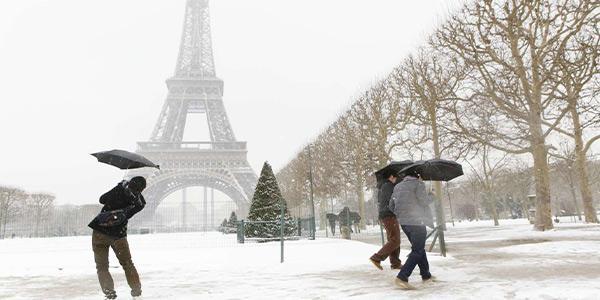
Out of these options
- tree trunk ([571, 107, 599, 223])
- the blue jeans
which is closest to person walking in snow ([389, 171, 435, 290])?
the blue jeans

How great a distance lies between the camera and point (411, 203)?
5.99 meters

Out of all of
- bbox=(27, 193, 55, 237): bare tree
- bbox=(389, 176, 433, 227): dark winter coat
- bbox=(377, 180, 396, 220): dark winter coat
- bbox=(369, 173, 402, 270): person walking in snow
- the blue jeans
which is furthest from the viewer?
bbox=(27, 193, 55, 237): bare tree

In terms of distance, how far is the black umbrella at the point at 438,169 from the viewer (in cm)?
661

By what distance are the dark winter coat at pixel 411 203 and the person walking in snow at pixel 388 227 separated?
97 cm

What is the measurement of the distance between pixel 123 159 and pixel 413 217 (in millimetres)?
4050

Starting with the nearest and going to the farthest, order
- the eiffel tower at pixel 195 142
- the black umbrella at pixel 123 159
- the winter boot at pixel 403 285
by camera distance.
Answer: the winter boot at pixel 403 285, the black umbrella at pixel 123 159, the eiffel tower at pixel 195 142

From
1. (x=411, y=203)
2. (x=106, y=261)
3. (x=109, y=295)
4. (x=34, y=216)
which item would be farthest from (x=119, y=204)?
(x=34, y=216)

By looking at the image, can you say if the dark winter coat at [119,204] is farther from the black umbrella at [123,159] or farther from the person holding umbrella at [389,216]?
the person holding umbrella at [389,216]

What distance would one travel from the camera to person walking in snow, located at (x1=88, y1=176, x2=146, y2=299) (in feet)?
18.0

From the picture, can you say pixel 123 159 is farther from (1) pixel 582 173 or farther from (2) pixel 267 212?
(1) pixel 582 173

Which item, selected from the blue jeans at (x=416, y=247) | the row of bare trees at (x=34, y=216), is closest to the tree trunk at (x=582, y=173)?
the blue jeans at (x=416, y=247)

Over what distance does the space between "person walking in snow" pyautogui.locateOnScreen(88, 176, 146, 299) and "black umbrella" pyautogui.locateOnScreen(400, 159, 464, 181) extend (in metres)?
3.97

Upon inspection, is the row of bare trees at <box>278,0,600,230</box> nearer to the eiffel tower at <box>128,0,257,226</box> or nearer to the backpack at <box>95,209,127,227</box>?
the backpack at <box>95,209,127,227</box>

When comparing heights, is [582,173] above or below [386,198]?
above
